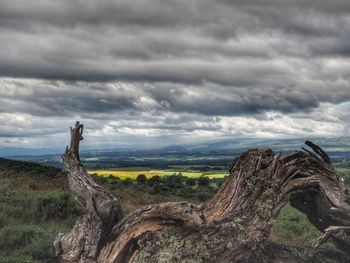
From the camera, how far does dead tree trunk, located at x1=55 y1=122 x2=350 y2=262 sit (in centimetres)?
1123

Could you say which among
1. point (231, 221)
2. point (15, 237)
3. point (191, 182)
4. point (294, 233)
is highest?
point (231, 221)

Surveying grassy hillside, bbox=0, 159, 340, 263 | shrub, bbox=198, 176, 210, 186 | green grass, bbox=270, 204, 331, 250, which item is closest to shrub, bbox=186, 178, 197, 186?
shrub, bbox=198, 176, 210, 186

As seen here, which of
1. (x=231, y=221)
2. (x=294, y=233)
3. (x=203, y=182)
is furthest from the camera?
(x=203, y=182)

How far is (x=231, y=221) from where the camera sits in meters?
11.3

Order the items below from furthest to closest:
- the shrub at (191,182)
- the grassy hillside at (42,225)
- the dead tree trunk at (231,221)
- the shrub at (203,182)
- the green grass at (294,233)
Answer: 1. the shrub at (191,182)
2. the shrub at (203,182)
3. the green grass at (294,233)
4. the grassy hillside at (42,225)
5. the dead tree trunk at (231,221)

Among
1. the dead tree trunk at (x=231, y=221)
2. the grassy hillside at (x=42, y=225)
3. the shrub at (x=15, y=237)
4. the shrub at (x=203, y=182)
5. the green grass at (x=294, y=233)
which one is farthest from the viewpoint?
the shrub at (x=203, y=182)

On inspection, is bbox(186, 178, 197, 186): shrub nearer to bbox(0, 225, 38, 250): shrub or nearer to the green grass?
the green grass

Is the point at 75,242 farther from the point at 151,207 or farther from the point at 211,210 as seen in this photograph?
the point at 211,210

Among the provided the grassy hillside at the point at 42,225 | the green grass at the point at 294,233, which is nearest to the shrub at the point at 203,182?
the grassy hillside at the point at 42,225

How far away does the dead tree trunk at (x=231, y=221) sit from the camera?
442 inches

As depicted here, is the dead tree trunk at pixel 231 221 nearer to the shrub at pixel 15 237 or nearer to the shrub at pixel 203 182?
the shrub at pixel 15 237

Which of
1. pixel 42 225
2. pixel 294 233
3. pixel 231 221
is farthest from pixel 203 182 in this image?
pixel 231 221

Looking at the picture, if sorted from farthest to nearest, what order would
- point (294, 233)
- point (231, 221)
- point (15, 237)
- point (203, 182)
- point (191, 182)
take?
point (191, 182), point (203, 182), point (294, 233), point (15, 237), point (231, 221)

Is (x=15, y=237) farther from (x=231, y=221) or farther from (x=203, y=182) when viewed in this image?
(x=203, y=182)
